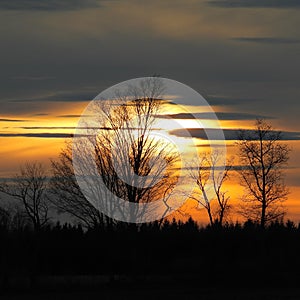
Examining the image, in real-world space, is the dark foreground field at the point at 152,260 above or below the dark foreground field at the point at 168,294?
above

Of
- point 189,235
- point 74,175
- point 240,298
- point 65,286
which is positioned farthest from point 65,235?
point 240,298

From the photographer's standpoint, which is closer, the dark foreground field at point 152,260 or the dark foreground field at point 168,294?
the dark foreground field at point 168,294

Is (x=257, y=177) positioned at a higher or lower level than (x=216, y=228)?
higher

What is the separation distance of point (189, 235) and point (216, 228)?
6.56ft

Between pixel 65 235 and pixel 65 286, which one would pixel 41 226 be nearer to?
pixel 65 235

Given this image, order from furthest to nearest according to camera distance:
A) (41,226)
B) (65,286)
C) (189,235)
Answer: (41,226) → (189,235) → (65,286)

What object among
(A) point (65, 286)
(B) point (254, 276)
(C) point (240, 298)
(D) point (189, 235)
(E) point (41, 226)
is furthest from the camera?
(E) point (41, 226)

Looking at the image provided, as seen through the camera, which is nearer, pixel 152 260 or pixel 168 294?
pixel 168 294

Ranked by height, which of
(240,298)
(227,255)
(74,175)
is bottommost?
(240,298)

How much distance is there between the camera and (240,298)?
42.7m

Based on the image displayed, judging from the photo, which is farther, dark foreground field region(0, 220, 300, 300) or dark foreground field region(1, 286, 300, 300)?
dark foreground field region(0, 220, 300, 300)

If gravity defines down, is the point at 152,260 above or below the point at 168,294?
above

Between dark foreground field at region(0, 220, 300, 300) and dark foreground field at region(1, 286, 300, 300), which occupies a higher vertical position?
dark foreground field at region(0, 220, 300, 300)

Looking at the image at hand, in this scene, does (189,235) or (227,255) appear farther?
(189,235)
